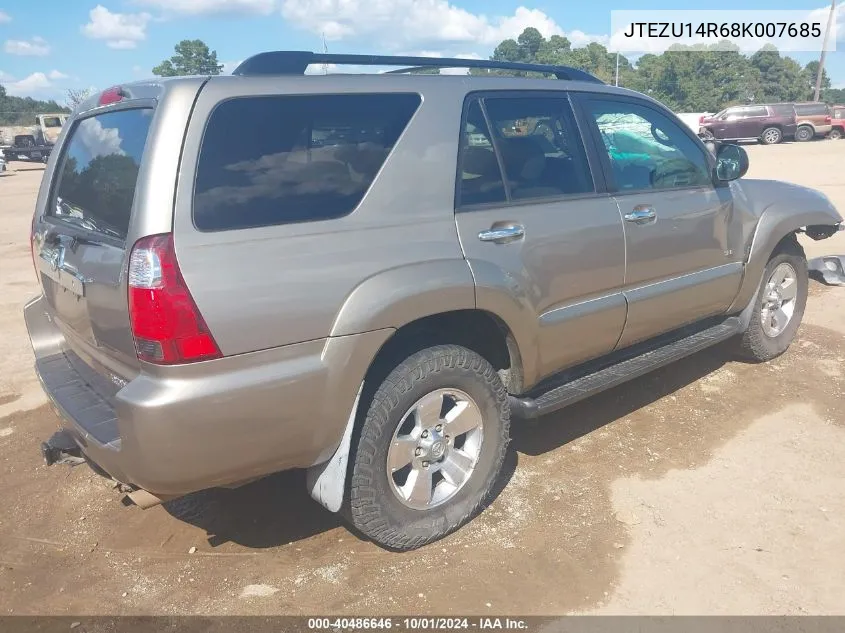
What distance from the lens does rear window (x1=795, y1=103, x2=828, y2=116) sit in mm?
30047

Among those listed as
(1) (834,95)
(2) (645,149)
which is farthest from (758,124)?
(1) (834,95)

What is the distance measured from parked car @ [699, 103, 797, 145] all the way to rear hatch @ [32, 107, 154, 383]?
30.7m

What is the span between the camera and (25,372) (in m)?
5.11

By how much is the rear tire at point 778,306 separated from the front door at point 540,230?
5.62 ft

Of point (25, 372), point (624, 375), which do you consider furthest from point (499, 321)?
point (25, 372)

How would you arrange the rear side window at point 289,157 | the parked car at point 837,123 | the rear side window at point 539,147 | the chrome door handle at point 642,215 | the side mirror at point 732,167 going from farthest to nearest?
the parked car at point 837,123, the side mirror at point 732,167, the chrome door handle at point 642,215, the rear side window at point 539,147, the rear side window at point 289,157

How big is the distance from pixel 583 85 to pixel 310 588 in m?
2.81

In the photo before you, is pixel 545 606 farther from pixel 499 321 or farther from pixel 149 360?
pixel 149 360

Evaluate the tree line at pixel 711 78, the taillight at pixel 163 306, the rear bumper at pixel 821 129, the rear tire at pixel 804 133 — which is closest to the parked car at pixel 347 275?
the taillight at pixel 163 306

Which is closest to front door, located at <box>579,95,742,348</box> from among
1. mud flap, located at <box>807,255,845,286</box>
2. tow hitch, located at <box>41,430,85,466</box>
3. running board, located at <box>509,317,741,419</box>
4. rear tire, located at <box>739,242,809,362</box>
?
running board, located at <box>509,317,741,419</box>

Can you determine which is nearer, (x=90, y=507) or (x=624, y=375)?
(x=90, y=507)

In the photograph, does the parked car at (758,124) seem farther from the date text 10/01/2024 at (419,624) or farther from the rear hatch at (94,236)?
the date text 10/01/2024 at (419,624)

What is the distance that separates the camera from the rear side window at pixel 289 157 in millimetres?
2293

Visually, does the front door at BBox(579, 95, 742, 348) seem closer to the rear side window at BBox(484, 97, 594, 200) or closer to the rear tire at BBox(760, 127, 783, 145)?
the rear side window at BBox(484, 97, 594, 200)
